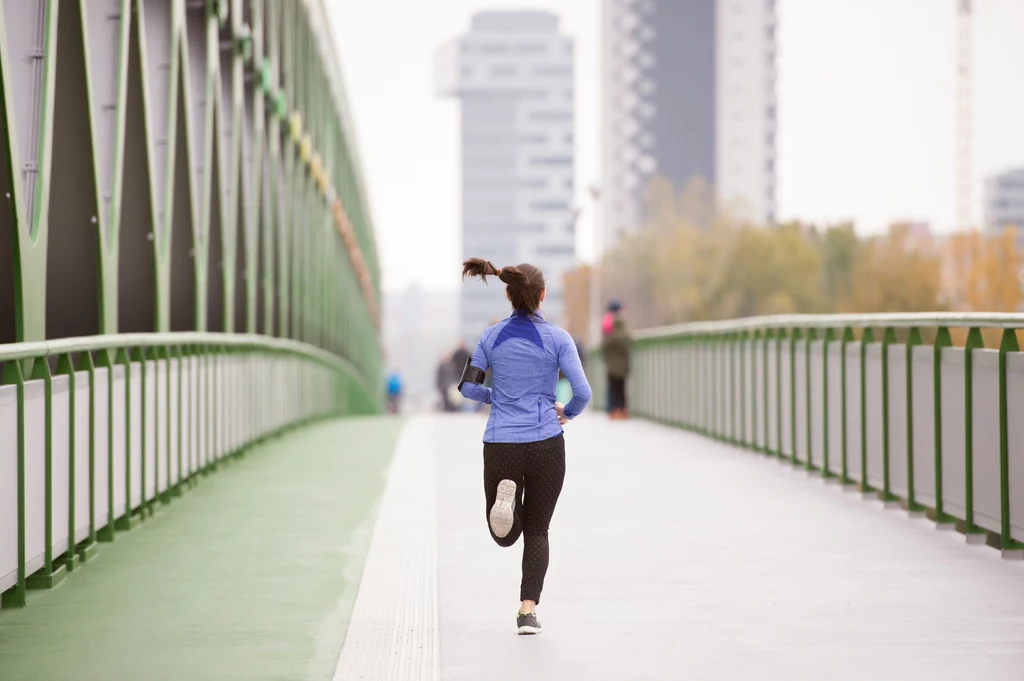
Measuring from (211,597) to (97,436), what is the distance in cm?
164

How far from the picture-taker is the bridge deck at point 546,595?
599 centimetres

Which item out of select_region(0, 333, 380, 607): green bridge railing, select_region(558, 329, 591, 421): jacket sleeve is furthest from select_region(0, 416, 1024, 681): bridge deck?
select_region(558, 329, 591, 421): jacket sleeve

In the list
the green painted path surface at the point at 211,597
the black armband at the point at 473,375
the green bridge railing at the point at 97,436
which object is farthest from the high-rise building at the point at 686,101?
the black armband at the point at 473,375

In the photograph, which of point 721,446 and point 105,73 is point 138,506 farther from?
point 721,446

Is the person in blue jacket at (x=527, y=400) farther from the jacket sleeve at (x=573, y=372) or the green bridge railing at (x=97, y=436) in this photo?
the green bridge railing at (x=97, y=436)

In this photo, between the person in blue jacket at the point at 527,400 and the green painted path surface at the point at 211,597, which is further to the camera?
the person in blue jacket at the point at 527,400

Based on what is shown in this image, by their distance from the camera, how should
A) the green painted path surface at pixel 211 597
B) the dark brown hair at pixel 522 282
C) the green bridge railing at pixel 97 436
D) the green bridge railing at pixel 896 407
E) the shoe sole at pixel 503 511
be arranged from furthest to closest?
the green bridge railing at pixel 896 407 → the green bridge railing at pixel 97 436 → the dark brown hair at pixel 522 282 → the shoe sole at pixel 503 511 → the green painted path surface at pixel 211 597

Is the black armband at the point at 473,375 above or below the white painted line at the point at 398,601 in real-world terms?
above

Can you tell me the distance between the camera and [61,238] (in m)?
12.3

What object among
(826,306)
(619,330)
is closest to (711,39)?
(826,306)

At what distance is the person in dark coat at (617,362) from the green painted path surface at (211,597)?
12114 mm

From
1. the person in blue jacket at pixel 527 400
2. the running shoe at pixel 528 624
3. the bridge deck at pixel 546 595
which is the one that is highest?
the person in blue jacket at pixel 527 400

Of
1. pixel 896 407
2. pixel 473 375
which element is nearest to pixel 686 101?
pixel 896 407

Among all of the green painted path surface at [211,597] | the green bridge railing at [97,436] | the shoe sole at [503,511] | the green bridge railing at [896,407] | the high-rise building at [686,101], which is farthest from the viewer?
the high-rise building at [686,101]
